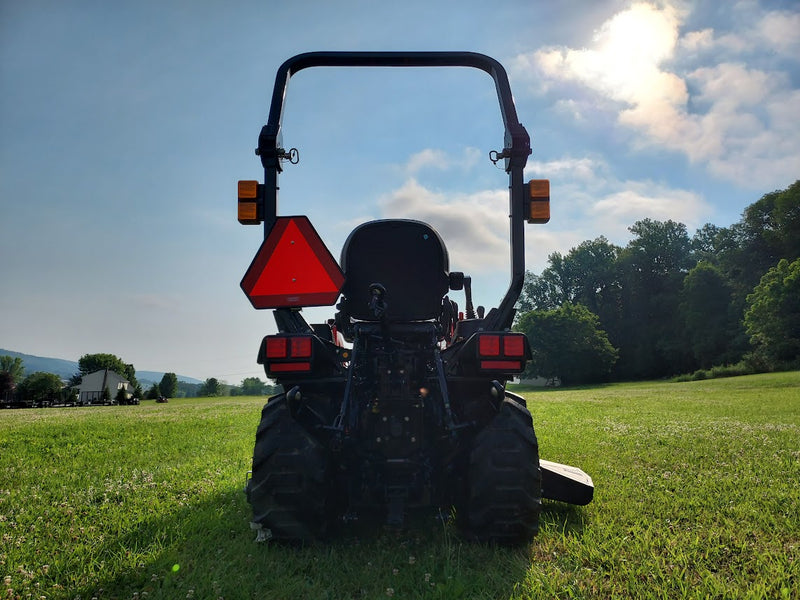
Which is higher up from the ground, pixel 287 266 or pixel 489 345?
pixel 287 266

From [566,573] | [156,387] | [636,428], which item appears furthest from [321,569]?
[156,387]

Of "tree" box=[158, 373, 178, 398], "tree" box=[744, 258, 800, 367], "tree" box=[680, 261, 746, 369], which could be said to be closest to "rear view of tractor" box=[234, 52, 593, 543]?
"tree" box=[744, 258, 800, 367]

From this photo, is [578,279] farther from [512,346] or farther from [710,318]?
[512,346]

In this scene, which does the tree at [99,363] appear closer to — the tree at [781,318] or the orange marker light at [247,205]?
the tree at [781,318]

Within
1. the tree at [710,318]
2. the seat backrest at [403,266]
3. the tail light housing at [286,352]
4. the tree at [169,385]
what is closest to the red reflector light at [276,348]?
the tail light housing at [286,352]

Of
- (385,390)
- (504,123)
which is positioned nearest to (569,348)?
(504,123)

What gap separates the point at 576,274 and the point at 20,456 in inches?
3135

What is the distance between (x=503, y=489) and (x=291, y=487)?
130cm

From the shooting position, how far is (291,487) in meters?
3.23

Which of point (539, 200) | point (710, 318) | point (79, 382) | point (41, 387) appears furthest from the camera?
point (79, 382)

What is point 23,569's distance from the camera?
308 cm

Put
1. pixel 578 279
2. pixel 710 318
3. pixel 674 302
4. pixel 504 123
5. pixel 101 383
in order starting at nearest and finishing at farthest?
1. pixel 504 123
2. pixel 710 318
3. pixel 674 302
4. pixel 578 279
5. pixel 101 383

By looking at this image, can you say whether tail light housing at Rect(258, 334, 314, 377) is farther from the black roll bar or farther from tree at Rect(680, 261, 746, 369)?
tree at Rect(680, 261, 746, 369)

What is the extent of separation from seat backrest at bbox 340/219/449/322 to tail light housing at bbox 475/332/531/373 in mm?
593
